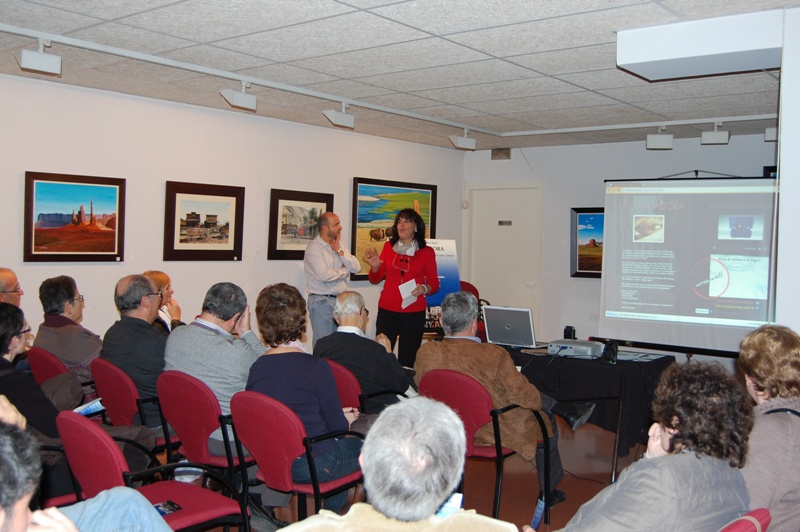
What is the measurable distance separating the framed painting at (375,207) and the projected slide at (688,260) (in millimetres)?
3004

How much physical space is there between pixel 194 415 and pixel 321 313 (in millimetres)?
3581

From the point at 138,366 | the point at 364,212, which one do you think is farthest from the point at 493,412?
the point at 364,212

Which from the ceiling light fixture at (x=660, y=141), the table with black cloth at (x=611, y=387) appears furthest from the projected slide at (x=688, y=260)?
the ceiling light fixture at (x=660, y=141)

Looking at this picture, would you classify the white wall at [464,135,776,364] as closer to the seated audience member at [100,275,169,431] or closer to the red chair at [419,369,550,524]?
the red chair at [419,369,550,524]

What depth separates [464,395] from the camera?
3639mm

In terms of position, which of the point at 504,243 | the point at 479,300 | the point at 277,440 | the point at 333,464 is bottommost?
the point at 333,464

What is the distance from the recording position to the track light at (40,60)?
13.9ft

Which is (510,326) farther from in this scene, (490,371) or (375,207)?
(375,207)

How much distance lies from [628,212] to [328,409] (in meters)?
3.40

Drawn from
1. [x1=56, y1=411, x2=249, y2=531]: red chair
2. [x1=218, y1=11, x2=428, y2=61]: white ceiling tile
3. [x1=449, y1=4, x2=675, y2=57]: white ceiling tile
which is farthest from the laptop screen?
[x1=56, y1=411, x2=249, y2=531]: red chair

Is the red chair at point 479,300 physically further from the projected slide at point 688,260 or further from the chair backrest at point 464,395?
the chair backrest at point 464,395

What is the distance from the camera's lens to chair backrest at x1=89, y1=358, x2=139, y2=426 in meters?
3.60

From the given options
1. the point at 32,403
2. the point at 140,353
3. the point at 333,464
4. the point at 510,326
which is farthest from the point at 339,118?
the point at 32,403

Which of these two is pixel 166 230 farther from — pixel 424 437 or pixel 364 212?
pixel 424 437
